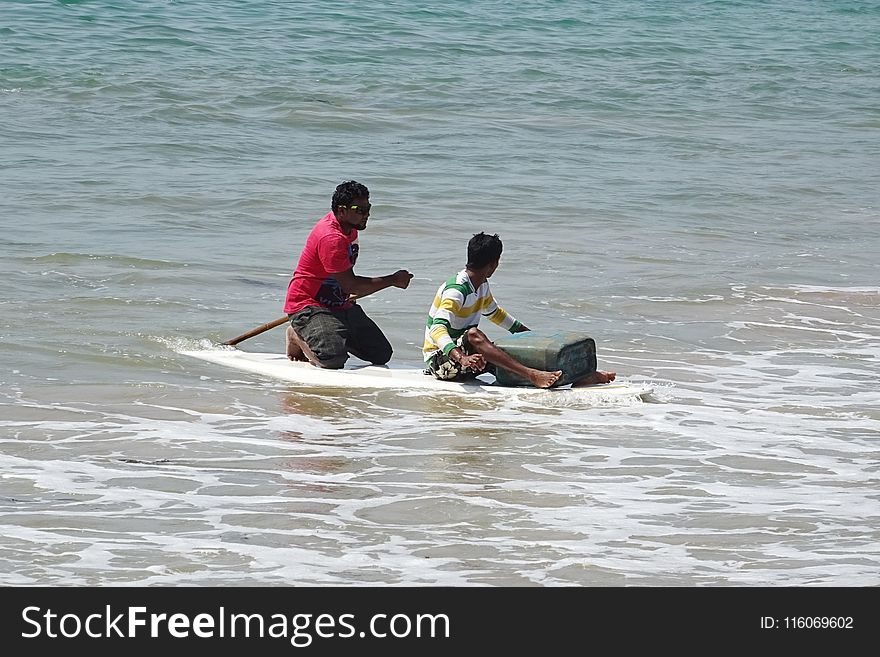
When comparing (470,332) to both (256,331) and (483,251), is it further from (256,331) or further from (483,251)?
(256,331)

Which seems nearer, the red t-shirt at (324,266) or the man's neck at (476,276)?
the man's neck at (476,276)

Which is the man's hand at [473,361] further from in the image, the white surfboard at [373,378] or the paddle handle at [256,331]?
the paddle handle at [256,331]

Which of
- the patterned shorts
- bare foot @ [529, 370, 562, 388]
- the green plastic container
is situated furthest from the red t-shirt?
bare foot @ [529, 370, 562, 388]

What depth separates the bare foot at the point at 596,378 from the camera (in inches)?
309

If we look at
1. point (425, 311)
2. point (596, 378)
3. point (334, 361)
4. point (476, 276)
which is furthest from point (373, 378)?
point (425, 311)

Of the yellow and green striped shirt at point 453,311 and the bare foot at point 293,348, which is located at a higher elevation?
the yellow and green striped shirt at point 453,311

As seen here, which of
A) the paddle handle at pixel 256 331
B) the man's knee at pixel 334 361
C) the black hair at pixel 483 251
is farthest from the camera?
the paddle handle at pixel 256 331

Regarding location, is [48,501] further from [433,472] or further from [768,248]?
[768,248]

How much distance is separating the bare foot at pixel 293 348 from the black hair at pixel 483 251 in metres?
1.45

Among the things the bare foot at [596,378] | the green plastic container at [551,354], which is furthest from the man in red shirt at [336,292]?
the bare foot at [596,378]

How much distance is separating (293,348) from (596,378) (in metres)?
1.96

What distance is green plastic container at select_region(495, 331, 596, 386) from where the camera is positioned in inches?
301

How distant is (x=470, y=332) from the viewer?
761 centimetres
